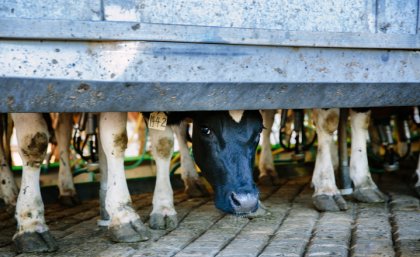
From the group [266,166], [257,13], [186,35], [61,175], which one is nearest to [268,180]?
[266,166]

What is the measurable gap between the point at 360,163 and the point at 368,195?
1.16 feet

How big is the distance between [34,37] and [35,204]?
1795 millimetres

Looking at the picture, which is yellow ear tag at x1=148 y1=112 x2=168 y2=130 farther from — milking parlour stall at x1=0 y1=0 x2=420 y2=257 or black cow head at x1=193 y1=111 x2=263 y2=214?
black cow head at x1=193 y1=111 x2=263 y2=214

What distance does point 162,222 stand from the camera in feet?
21.6

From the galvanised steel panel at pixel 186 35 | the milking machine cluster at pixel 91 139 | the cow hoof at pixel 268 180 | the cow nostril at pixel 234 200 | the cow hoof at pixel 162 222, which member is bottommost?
the cow hoof at pixel 268 180

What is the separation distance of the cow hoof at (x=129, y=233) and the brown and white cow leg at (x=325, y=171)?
1.86 metres

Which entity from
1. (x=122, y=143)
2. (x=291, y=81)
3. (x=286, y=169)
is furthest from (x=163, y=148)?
(x=286, y=169)

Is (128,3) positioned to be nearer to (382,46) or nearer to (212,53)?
(212,53)

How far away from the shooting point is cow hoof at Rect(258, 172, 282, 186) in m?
9.34

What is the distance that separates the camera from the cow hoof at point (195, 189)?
27.8ft

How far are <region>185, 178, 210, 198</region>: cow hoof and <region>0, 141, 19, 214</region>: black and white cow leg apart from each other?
1.70 metres

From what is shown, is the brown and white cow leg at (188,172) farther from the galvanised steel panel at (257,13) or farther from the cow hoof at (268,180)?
the galvanised steel panel at (257,13)

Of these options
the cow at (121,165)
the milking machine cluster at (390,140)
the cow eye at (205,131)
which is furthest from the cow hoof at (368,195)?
the cow eye at (205,131)

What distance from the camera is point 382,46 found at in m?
5.85
